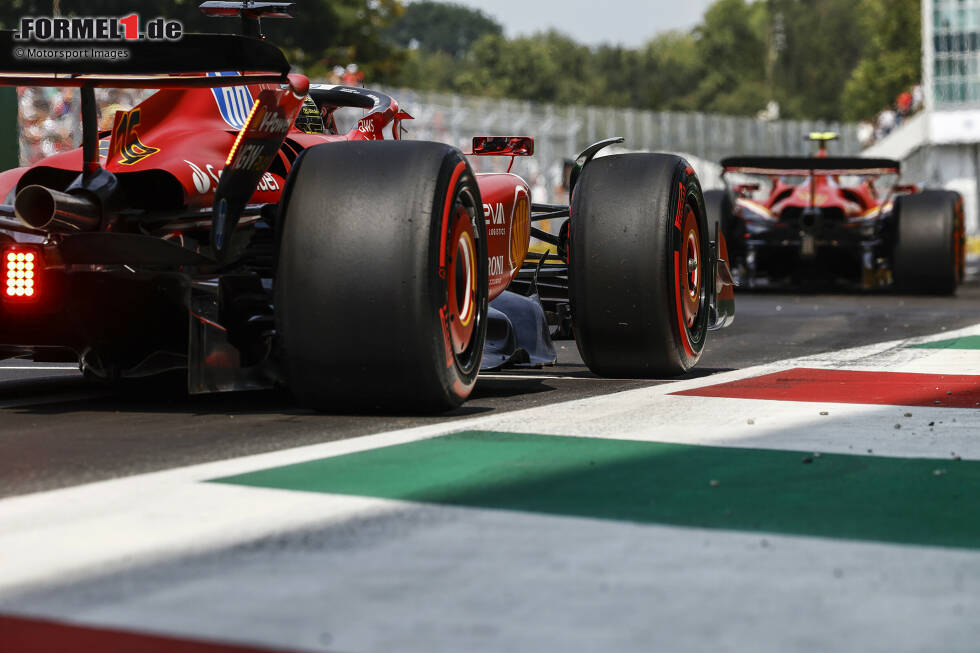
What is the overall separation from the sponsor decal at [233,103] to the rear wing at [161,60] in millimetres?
850

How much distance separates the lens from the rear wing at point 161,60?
5.68 metres

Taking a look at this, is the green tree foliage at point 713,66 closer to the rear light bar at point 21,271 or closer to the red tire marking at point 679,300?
the red tire marking at point 679,300

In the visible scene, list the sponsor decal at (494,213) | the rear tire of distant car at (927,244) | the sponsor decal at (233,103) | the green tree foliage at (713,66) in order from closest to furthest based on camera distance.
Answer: the sponsor decal at (233,103), the sponsor decal at (494,213), the rear tire of distant car at (927,244), the green tree foliage at (713,66)

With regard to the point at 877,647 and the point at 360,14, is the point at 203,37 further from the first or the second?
the point at 360,14

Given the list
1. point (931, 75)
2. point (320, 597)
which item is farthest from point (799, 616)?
point (931, 75)

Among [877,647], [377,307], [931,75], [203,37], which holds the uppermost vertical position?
[931,75]

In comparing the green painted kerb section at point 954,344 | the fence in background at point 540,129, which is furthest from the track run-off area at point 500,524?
the fence in background at point 540,129

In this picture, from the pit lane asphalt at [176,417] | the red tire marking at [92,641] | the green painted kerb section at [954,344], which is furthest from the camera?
the green painted kerb section at [954,344]

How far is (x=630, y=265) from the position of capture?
23.1ft

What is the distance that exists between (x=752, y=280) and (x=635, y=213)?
39.3 feet

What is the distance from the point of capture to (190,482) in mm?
4352

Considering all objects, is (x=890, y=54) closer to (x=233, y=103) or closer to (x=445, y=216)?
(x=233, y=103)

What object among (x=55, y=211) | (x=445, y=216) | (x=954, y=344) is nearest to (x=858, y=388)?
(x=445, y=216)

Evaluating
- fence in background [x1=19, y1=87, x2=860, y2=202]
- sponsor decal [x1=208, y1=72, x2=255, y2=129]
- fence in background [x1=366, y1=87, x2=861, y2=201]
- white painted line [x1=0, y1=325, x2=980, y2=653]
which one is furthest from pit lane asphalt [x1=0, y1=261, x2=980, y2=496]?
fence in background [x1=366, y1=87, x2=861, y2=201]
